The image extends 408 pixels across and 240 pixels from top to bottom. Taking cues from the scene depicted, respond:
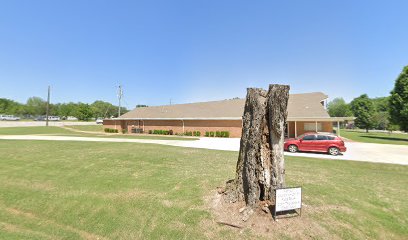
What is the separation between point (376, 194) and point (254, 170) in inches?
183

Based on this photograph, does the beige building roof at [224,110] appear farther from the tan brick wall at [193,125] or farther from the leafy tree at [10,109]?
the leafy tree at [10,109]

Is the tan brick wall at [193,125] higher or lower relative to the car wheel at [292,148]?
higher

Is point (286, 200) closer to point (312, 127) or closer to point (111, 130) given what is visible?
point (312, 127)

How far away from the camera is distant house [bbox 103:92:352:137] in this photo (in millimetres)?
24531

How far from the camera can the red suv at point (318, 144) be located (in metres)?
15.1

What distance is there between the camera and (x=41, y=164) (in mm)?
11016

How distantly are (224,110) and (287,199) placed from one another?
26854 mm

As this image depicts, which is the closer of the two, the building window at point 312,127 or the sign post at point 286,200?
the sign post at point 286,200

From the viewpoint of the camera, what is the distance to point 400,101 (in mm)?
27625

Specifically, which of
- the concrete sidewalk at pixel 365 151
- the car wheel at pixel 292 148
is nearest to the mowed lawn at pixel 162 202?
the concrete sidewalk at pixel 365 151

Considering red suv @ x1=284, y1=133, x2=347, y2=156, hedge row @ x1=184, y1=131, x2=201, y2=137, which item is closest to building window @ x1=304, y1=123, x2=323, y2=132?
red suv @ x1=284, y1=133, x2=347, y2=156

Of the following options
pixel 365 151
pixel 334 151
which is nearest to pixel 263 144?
pixel 334 151

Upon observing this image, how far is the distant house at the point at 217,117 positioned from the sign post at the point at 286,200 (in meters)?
20.4

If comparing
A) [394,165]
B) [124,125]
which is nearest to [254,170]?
[394,165]
